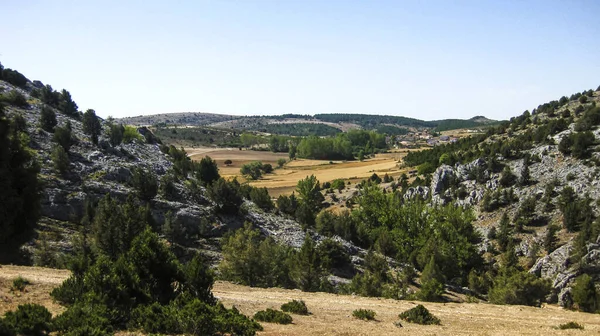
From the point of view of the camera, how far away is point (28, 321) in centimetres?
1093

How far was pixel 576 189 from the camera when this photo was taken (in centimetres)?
5503

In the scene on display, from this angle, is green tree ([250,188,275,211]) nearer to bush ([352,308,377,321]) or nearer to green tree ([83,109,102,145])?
green tree ([83,109,102,145])

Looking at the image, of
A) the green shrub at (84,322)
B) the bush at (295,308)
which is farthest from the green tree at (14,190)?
the bush at (295,308)

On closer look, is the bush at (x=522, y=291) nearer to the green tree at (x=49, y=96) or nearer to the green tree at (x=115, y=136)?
the green tree at (x=115, y=136)

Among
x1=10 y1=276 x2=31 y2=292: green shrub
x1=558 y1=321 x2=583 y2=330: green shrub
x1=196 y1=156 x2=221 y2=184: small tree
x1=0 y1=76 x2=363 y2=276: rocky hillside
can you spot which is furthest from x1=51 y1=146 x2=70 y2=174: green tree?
x1=558 y1=321 x2=583 y2=330: green shrub

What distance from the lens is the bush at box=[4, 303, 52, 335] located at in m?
10.6

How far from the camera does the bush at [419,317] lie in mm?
18891

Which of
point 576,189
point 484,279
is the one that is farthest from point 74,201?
point 576,189

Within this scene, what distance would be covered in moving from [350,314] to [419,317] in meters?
3.37

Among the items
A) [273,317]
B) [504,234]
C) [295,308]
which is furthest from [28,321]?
[504,234]

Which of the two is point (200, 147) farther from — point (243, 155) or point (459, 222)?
point (459, 222)

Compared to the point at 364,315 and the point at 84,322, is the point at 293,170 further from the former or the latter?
the point at 84,322

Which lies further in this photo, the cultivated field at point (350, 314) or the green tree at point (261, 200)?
the green tree at point (261, 200)

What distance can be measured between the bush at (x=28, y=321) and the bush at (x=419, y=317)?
50.3 ft
